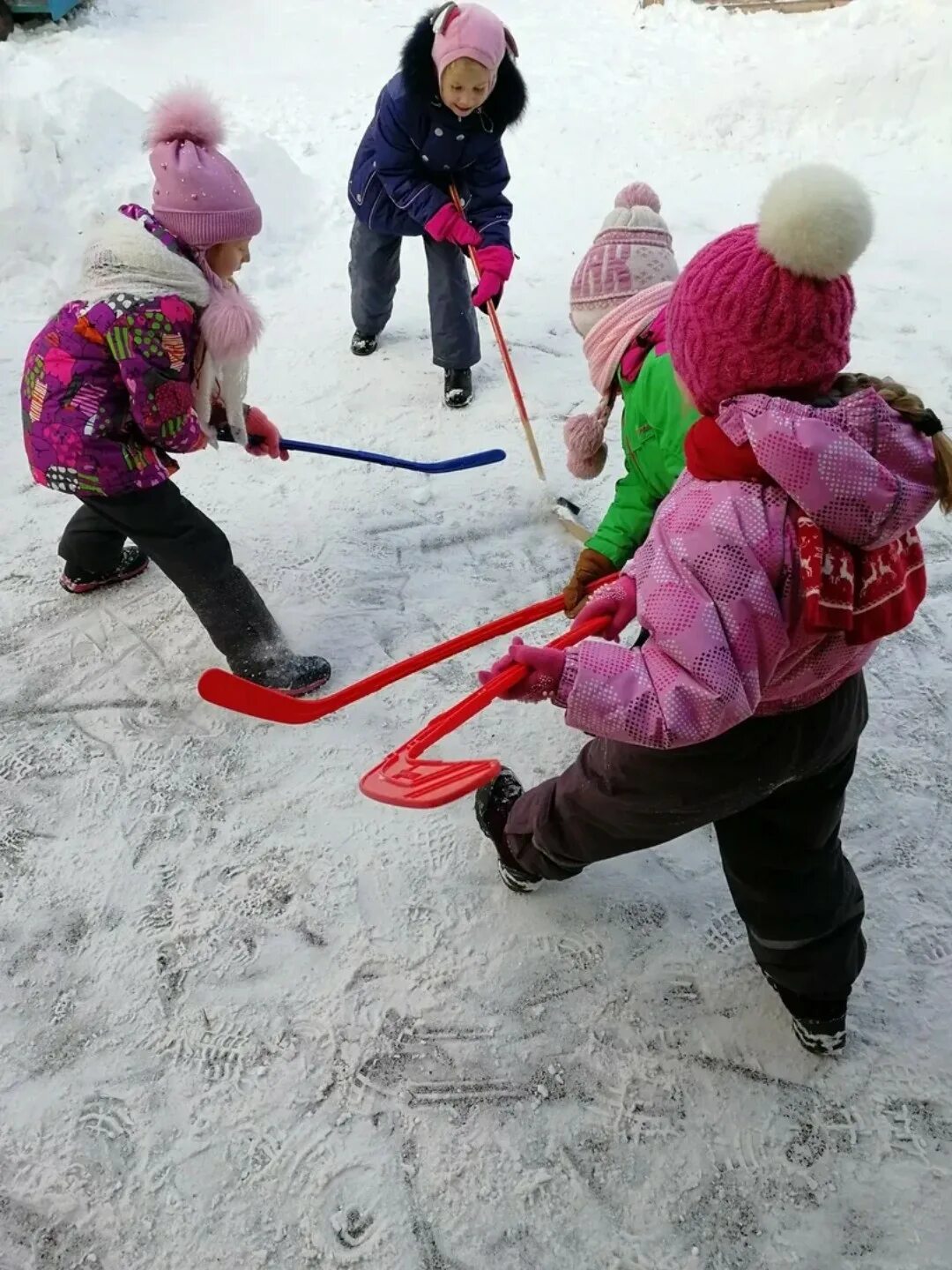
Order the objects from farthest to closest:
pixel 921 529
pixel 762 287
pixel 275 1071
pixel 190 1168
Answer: pixel 921 529 → pixel 275 1071 → pixel 190 1168 → pixel 762 287

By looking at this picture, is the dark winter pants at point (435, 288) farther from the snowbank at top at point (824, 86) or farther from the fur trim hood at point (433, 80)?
the snowbank at top at point (824, 86)

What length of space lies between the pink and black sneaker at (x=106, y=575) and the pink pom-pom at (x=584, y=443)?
4.37 feet

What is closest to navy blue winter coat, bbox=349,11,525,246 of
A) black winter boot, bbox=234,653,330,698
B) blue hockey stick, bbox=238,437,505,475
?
blue hockey stick, bbox=238,437,505,475

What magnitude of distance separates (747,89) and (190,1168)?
20.8 ft

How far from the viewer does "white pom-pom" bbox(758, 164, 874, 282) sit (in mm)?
1058

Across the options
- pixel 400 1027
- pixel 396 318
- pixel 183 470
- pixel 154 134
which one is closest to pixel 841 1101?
pixel 400 1027

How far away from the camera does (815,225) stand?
106 cm

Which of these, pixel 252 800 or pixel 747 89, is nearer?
pixel 252 800

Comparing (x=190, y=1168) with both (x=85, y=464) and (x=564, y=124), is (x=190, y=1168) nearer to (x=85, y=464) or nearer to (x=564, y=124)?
(x=85, y=464)

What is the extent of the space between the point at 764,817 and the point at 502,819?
1.95 feet

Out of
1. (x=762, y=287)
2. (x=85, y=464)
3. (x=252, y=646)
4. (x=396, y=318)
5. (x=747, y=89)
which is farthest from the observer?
(x=747, y=89)

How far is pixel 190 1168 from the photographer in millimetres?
1551

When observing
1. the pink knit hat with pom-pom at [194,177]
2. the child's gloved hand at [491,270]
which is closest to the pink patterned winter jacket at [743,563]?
the pink knit hat with pom-pom at [194,177]

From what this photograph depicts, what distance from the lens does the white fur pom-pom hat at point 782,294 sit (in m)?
1.07
